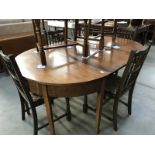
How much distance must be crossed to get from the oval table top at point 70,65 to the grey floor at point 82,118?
787mm

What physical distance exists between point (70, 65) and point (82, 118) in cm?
83

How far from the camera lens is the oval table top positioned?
1.37m

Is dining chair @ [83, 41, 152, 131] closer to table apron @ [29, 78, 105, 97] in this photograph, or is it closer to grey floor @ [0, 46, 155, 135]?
grey floor @ [0, 46, 155, 135]

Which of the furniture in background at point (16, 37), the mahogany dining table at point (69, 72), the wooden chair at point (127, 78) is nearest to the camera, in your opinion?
the mahogany dining table at point (69, 72)

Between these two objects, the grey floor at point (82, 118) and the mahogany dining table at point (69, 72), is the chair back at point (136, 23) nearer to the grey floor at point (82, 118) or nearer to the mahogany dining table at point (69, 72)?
the grey floor at point (82, 118)

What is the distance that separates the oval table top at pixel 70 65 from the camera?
1.37 meters

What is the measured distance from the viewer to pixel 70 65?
1611 millimetres

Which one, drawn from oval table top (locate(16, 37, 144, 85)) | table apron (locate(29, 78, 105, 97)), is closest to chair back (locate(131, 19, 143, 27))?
oval table top (locate(16, 37, 144, 85))

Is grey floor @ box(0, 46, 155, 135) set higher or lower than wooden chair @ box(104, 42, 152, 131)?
lower

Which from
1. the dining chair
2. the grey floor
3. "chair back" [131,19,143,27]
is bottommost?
the grey floor

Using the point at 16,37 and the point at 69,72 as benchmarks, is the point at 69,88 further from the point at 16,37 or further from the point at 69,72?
the point at 16,37

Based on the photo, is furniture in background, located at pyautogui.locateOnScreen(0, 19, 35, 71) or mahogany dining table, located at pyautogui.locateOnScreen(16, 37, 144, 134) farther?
furniture in background, located at pyautogui.locateOnScreen(0, 19, 35, 71)

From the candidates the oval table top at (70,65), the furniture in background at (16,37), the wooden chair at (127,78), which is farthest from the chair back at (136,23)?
the wooden chair at (127,78)
